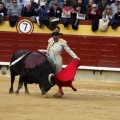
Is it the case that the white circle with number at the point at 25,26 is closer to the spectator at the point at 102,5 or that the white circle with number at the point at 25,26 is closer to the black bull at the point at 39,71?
the spectator at the point at 102,5

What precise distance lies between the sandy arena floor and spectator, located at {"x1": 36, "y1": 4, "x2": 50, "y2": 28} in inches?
105

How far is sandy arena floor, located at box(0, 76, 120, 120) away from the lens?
23.3 ft

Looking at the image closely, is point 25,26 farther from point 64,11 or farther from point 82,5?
point 82,5

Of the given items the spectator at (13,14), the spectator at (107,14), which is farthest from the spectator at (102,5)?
the spectator at (13,14)

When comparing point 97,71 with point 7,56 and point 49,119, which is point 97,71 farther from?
point 49,119

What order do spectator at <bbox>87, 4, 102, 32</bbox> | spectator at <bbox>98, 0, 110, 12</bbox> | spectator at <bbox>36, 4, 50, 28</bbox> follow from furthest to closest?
spectator at <bbox>36, 4, 50, 28</bbox>
spectator at <bbox>98, 0, 110, 12</bbox>
spectator at <bbox>87, 4, 102, 32</bbox>

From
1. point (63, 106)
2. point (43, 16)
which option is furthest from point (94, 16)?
point (63, 106)

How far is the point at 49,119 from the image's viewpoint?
269 inches

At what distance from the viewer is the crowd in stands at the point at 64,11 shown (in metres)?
13.1

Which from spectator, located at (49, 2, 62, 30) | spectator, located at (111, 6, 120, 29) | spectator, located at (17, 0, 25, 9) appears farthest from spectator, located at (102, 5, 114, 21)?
spectator, located at (17, 0, 25, 9)

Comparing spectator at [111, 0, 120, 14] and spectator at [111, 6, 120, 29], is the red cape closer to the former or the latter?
spectator at [111, 6, 120, 29]

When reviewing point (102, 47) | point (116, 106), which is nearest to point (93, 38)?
point (102, 47)

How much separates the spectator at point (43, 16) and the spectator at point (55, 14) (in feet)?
0.32

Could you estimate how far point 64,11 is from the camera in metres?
13.3
